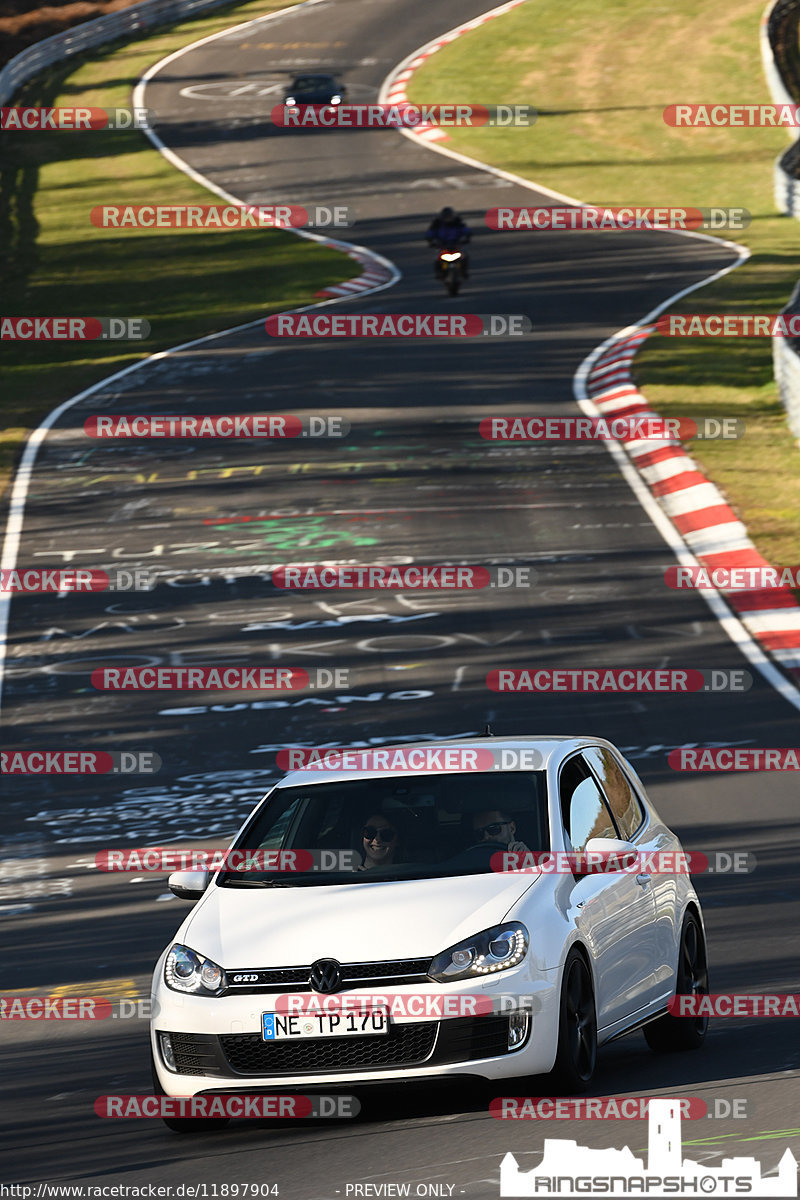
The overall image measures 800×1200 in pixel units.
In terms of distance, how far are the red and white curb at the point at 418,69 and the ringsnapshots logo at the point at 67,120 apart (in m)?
6.62

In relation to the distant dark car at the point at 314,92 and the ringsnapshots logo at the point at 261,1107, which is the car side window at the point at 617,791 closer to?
the ringsnapshots logo at the point at 261,1107

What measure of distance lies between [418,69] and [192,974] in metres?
53.4

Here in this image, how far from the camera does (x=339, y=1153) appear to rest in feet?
24.1

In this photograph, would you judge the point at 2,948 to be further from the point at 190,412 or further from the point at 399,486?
the point at 190,412

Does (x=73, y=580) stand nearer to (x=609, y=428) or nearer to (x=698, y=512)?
(x=698, y=512)

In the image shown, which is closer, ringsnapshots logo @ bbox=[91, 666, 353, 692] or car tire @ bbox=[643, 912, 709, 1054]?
car tire @ bbox=[643, 912, 709, 1054]

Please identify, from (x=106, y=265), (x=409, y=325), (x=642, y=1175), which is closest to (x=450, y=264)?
(x=409, y=325)

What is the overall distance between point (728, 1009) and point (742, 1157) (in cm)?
272

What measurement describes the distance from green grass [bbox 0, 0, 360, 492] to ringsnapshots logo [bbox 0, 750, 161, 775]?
32.3 feet

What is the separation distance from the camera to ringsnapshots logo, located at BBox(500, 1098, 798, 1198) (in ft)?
21.3

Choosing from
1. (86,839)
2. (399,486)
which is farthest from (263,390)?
(86,839)

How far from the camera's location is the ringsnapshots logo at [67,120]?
54812mm

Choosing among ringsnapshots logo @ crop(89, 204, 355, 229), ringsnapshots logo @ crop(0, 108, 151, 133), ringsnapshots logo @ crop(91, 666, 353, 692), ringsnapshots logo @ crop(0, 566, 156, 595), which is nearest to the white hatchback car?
ringsnapshots logo @ crop(91, 666, 353, 692)

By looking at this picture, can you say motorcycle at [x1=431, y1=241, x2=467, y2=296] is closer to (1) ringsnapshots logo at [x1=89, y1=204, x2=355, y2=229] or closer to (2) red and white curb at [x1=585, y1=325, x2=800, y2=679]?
(2) red and white curb at [x1=585, y1=325, x2=800, y2=679]
